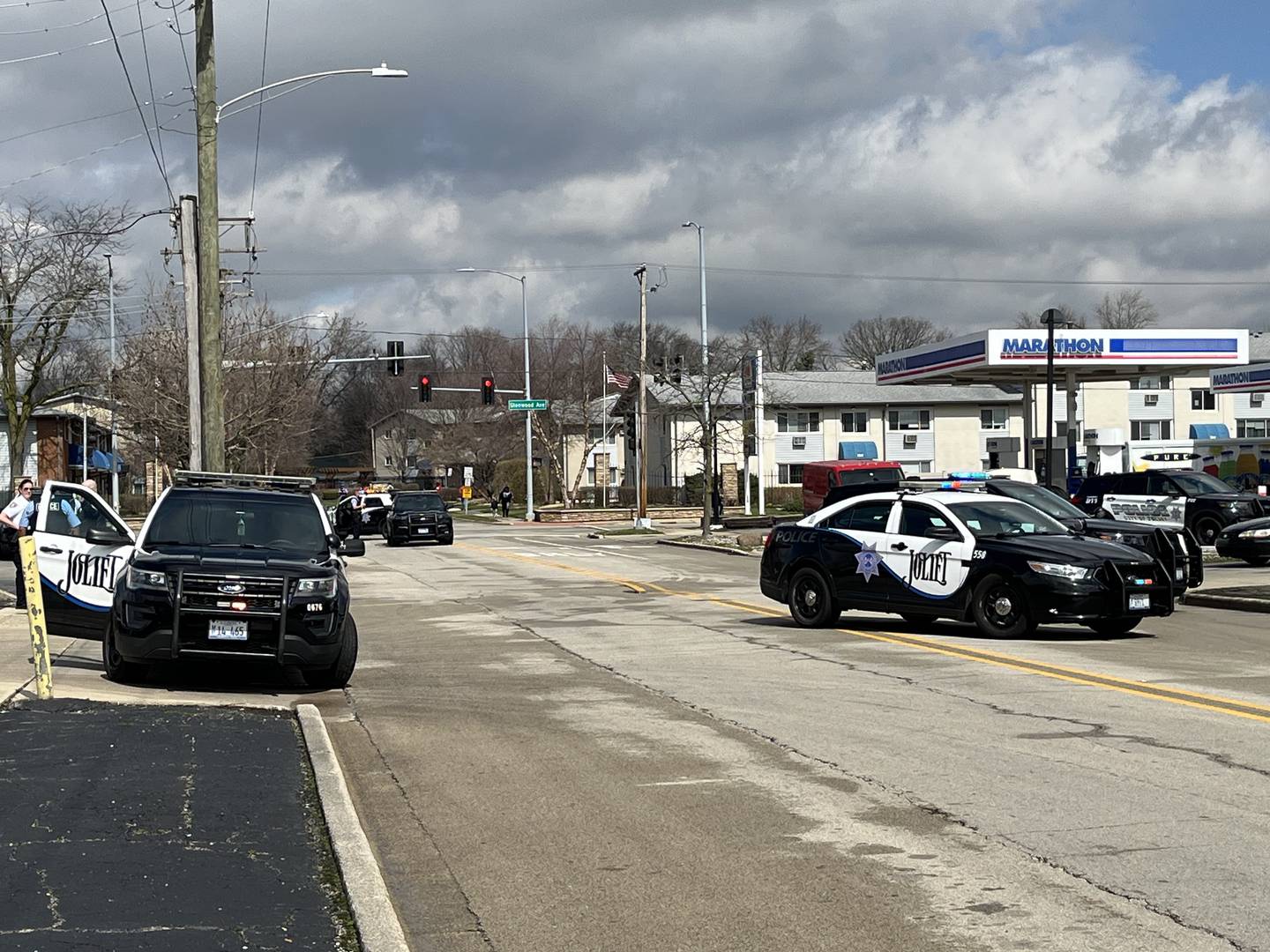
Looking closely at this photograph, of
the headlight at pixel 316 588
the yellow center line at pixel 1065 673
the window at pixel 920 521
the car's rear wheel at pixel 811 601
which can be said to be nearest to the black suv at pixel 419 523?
the yellow center line at pixel 1065 673

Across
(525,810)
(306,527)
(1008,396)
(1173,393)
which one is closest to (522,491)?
(1008,396)

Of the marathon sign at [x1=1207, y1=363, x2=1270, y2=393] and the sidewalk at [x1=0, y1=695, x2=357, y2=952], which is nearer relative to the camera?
the sidewalk at [x1=0, y1=695, x2=357, y2=952]

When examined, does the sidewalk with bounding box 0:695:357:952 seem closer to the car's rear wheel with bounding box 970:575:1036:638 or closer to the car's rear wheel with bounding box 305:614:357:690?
the car's rear wheel with bounding box 305:614:357:690

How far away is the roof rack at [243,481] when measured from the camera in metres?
14.6

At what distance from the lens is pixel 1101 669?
13719 millimetres

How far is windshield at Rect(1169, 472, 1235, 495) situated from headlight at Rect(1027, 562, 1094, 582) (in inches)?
741

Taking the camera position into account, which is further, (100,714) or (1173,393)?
(1173,393)

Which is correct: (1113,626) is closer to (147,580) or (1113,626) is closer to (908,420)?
(147,580)

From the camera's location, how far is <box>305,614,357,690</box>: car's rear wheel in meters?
13.1

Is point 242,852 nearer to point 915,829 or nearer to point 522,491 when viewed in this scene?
point 915,829

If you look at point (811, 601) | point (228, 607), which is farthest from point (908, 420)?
point (228, 607)

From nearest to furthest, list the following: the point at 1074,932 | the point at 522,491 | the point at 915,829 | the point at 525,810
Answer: the point at 1074,932, the point at 915,829, the point at 525,810, the point at 522,491

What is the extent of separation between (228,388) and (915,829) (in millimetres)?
50196

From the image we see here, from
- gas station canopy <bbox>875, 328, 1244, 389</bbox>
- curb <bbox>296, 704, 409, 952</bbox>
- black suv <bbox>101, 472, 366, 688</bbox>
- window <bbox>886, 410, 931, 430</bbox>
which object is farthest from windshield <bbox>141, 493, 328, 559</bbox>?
Answer: window <bbox>886, 410, 931, 430</bbox>
